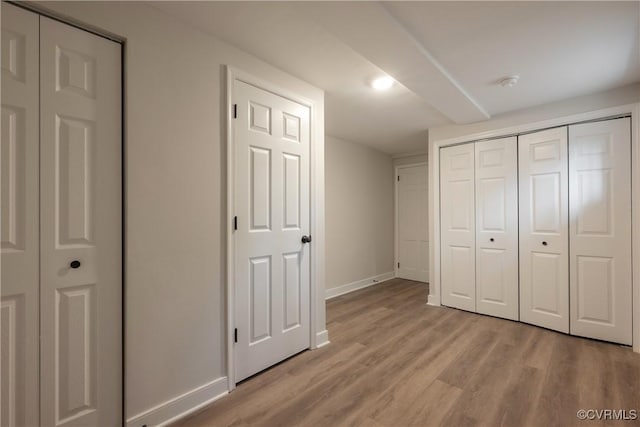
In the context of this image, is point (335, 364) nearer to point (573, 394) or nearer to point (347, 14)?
point (573, 394)

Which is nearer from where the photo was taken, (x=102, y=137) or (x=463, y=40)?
(x=102, y=137)

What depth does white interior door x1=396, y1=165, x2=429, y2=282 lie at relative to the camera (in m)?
5.10

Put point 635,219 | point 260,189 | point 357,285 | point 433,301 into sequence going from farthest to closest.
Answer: point 357,285 → point 433,301 → point 635,219 → point 260,189

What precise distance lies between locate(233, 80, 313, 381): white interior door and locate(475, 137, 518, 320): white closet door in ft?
7.23

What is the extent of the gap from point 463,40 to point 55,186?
2.44m

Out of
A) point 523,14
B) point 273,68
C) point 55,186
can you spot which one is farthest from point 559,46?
point 55,186

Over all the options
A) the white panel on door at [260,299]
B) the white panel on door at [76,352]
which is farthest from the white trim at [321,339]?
the white panel on door at [76,352]

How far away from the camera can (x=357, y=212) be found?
15.4 feet

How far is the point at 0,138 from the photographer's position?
3.92 ft

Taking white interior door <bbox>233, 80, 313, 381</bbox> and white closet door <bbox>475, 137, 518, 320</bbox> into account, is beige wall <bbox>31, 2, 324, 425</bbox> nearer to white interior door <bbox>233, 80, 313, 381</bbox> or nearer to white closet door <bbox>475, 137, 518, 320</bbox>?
white interior door <bbox>233, 80, 313, 381</bbox>

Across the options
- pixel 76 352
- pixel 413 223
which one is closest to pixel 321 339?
pixel 76 352

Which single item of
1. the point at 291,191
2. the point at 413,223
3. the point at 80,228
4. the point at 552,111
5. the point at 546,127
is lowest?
the point at 413,223

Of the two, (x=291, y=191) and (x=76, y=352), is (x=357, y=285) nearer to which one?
(x=291, y=191)

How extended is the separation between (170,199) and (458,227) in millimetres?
3235
